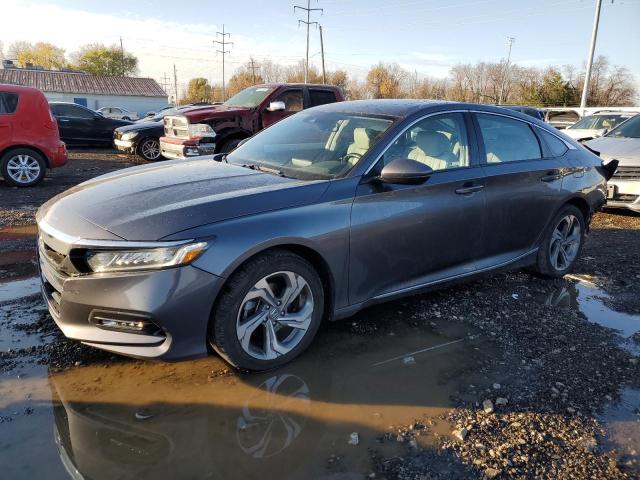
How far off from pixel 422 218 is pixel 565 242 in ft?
7.46

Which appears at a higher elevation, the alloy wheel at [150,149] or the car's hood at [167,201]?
the car's hood at [167,201]

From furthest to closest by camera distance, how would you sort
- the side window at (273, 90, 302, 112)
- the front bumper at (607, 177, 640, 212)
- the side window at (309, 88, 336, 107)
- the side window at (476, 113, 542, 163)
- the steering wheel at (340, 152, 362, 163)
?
1. the side window at (309, 88, 336, 107)
2. the side window at (273, 90, 302, 112)
3. the front bumper at (607, 177, 640, 212)
4. the side window at (476, 113, 542, 163)
5. the steering wheel at (340, 152, 362, 163)

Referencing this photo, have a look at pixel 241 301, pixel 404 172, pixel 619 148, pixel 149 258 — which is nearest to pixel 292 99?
pixel 619 148

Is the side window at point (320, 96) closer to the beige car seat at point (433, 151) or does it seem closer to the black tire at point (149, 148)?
the black tire at point (149, 148)

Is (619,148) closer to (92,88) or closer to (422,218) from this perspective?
(422,218)

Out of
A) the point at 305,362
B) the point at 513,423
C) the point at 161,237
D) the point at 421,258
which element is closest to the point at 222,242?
the point at 161,237

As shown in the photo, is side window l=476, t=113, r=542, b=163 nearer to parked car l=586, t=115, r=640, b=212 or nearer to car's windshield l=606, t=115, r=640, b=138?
parked car l=586, t=115, r=640, b=212

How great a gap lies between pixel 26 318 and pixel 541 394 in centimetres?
360

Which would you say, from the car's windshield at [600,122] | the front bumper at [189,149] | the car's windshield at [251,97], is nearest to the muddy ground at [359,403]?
the front bumper at [189,149]

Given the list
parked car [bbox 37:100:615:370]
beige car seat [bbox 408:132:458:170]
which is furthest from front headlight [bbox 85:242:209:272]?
beige car seat [bbox 408:132:458:170]

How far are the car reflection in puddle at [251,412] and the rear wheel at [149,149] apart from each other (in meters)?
11.5

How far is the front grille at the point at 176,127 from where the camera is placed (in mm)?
10516

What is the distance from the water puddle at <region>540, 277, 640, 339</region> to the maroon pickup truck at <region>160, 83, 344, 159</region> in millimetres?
6724

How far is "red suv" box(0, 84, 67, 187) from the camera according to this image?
359 inches
